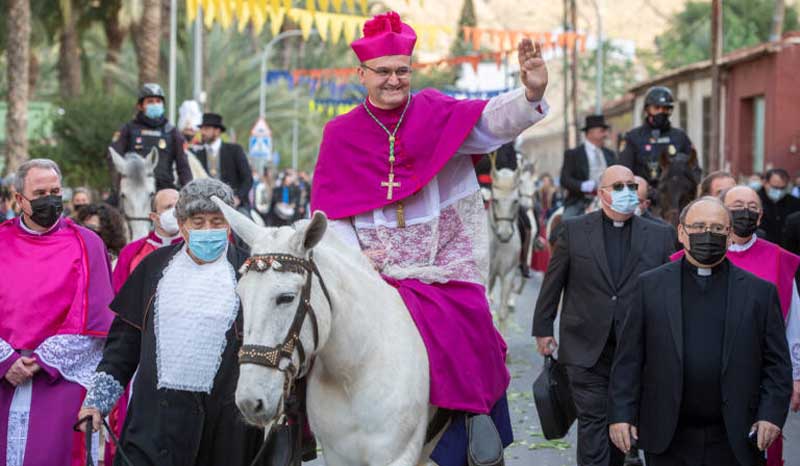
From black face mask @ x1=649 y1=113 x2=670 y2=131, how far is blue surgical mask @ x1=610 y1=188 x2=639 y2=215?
5.58 m

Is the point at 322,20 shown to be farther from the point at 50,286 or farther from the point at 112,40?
the point at 50,286

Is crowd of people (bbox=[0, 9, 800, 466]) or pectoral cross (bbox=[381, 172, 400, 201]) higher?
pectoral cross (bbox=[381, 172, 400, 201])

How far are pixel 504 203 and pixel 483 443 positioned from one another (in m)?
11.6

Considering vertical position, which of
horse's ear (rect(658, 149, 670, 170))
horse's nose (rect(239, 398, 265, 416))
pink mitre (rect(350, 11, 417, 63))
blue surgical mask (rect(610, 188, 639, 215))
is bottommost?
horse's nose (rect(239, 398, 265, 416))

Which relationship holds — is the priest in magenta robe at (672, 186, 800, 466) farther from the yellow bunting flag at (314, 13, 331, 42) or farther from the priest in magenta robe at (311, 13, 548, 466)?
the yellow bunting flag at (314, 13, 331, 42)

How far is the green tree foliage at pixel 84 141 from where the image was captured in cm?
3130

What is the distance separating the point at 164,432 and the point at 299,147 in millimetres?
70553

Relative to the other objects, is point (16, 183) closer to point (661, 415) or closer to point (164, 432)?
point (164, 432)

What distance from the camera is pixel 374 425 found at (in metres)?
5.81

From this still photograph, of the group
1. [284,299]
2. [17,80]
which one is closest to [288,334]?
[284,299]

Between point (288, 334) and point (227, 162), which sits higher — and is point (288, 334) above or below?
above

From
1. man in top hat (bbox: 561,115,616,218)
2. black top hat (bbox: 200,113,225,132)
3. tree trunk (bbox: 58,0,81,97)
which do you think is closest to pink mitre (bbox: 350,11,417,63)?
man in top hat (bbox: 561,115,616,218)

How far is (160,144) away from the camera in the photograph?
606 inches

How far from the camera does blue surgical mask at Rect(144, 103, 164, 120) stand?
1559 centimetres
